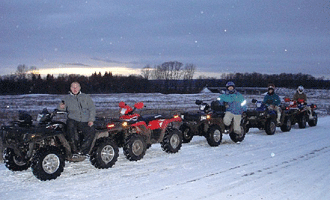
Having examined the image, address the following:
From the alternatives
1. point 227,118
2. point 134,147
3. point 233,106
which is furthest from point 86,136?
point 233,106

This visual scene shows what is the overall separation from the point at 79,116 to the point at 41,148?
1109 mm

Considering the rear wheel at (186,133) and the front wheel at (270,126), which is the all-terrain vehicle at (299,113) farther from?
the rear wheel at (186,133)

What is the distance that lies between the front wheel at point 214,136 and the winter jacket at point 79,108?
4.29 m

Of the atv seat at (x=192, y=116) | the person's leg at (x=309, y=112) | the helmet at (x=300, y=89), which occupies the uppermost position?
the helmet at (x=300, y=89)

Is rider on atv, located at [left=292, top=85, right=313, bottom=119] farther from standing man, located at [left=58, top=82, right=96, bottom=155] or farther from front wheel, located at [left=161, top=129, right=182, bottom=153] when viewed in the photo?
standing man, located at [left=58, top=82, right=96, bottom=155]

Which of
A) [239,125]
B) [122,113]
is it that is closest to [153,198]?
[122,113]

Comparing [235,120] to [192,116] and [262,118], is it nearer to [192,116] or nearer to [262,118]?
[192,116]

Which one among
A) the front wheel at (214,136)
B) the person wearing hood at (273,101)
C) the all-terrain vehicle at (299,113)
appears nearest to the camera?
the front wheel at (214,136)

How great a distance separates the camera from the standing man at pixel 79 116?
24.7 feet

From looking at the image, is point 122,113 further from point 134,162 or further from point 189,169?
point 189,169

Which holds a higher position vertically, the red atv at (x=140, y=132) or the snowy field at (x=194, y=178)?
the red atv at (x=140, y=132)

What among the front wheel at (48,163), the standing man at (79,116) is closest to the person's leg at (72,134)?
the standing man at (79,116)

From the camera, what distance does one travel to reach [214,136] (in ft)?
35.8

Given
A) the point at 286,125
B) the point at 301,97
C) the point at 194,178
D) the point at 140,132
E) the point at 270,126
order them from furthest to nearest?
the point at 301,97 < the point at 286,125 < the point at 270,126 < the point at 140,132 < the point at 194,178
